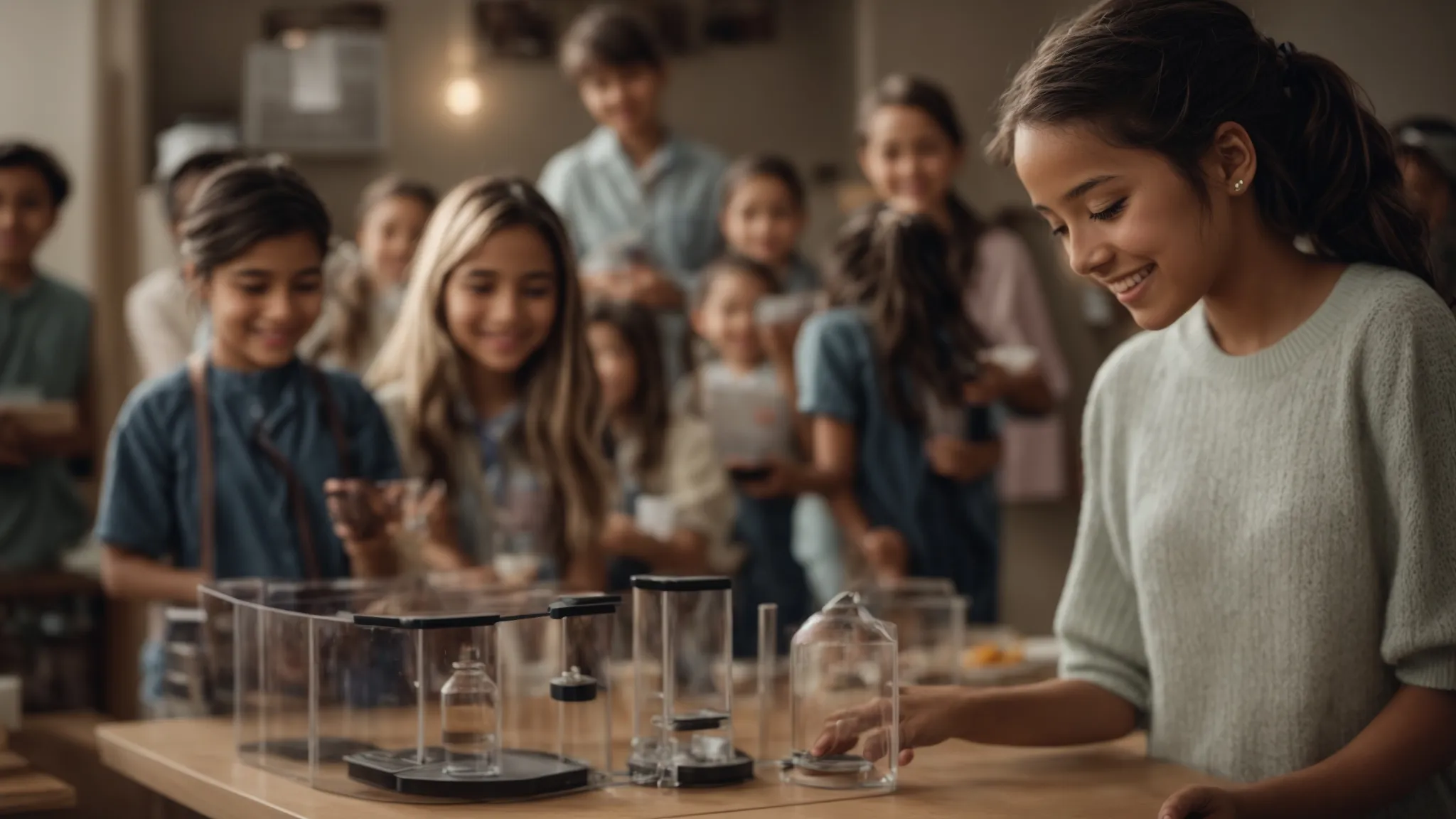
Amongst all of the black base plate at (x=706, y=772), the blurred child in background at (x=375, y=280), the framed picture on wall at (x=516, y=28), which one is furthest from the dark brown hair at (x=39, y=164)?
the black base plate at (x=706, y=772)

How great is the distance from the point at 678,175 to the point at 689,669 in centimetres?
269

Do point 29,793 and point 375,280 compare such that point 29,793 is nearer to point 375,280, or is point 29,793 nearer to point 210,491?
point 210,491

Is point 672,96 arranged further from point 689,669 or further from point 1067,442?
point 689,669

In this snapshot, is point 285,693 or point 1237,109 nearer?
point 1237,109

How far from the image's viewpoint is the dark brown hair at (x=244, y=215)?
2.26 meters

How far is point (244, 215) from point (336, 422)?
32 cm

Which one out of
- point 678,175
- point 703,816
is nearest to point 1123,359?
point 703,816

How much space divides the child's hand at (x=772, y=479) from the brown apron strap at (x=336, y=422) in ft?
3.59

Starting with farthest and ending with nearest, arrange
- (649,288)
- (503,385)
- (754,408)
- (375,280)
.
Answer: (375,280), (649,288), (754,408), (503,385)

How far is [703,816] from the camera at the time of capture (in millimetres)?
1386

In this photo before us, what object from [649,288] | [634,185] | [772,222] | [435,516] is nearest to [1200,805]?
[435,516]

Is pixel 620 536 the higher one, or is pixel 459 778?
pixel 620 536

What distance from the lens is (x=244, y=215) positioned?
226 cm

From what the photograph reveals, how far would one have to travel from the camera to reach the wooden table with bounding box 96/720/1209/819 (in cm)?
141
